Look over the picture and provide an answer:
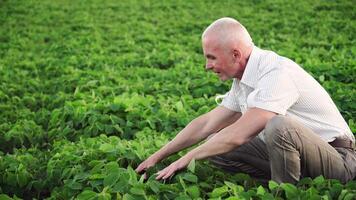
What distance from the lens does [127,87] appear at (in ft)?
21.3

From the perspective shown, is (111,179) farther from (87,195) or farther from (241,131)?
(241,131)

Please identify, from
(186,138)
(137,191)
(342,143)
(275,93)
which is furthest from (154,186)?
(342,143)

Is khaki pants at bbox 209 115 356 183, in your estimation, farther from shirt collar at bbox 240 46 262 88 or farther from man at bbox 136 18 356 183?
shirt collar at bbox 240 46 262 88

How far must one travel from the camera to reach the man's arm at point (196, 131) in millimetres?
3689

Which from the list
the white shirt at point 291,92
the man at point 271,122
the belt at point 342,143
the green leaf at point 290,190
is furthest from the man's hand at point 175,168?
the belt at point 342,143

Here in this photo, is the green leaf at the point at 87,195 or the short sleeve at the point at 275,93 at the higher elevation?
the short sleeve at the point at 275,93

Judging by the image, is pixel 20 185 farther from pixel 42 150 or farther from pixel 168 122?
pixel 168 122

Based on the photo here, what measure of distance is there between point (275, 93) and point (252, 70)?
282 millimetres

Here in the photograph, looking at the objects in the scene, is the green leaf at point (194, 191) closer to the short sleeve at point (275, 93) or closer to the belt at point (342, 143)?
the short sleeve at point (275, 93)

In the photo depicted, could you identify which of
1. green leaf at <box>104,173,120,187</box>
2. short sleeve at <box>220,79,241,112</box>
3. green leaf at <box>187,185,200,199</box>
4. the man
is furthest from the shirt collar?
green leaf at <box>104,173,120,187</box>

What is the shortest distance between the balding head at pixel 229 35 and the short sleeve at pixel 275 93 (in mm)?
269

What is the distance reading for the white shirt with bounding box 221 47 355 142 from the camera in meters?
3.16

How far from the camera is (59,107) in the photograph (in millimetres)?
6059

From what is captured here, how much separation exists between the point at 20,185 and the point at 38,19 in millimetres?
9763
